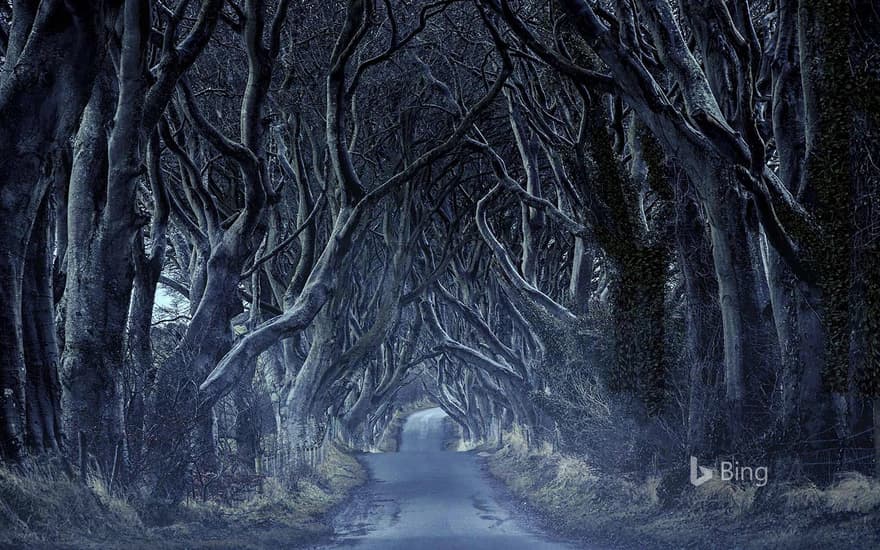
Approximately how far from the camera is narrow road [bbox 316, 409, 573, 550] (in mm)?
11253

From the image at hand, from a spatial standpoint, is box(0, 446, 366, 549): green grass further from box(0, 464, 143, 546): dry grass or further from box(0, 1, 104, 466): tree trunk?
box(0, 1, 104, 466): tree trunk

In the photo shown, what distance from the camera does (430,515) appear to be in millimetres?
14719

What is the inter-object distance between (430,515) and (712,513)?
16.8ft

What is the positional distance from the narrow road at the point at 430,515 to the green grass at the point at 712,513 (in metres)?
0.95

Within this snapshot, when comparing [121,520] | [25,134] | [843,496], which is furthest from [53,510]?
[843,496]

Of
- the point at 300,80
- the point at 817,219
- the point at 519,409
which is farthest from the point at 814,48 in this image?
the point at 519,409

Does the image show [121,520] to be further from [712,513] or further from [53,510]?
[712,513]

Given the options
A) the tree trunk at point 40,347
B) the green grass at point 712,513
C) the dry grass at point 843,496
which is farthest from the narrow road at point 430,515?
the tree trunk at point 40,347

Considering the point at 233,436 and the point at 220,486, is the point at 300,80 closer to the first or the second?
the point at 233,436

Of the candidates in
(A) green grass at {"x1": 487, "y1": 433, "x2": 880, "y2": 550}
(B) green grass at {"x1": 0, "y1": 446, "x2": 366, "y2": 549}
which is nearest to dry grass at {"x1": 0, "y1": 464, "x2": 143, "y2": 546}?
(B) green grass at {"x1": 0, "y1": 446, "x2": 366, "y2": 549}

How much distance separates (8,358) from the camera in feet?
27.0

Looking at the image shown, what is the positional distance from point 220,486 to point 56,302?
353 centimetres

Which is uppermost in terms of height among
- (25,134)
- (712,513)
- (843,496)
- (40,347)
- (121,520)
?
(25,134)

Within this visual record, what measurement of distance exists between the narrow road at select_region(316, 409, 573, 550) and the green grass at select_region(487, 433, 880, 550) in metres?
0.95
